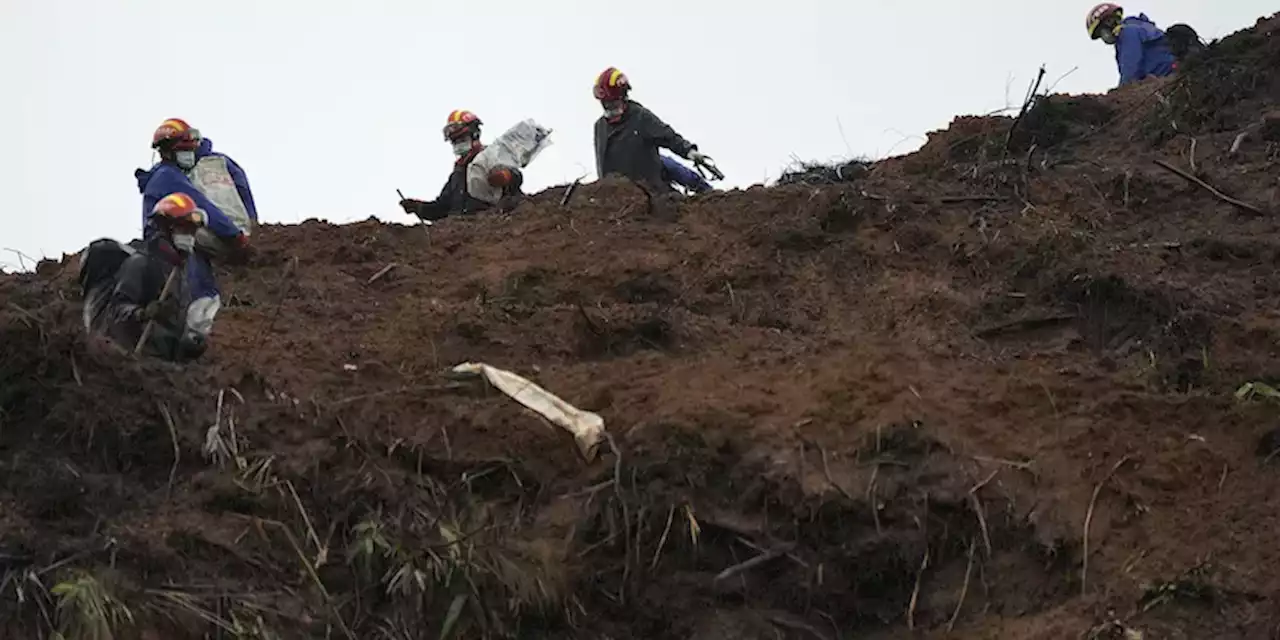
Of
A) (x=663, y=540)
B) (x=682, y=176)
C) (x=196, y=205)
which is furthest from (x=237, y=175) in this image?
(x=663, y=540)

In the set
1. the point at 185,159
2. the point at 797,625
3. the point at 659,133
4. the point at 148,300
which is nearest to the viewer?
the point at 797,625

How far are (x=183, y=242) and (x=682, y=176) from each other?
4.80m

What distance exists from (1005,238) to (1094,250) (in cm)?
60

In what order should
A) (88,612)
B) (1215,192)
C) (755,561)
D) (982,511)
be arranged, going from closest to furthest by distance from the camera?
(88,612) → (755,561) → (982,511) → (1215,192)

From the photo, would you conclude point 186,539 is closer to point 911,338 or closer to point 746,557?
point 746,557

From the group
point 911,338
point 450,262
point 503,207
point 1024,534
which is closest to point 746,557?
point 1024,534

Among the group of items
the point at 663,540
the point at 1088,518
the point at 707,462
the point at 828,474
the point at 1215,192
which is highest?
the point at 1215,192

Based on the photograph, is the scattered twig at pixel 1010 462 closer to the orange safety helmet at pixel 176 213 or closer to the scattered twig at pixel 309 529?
the scattered twig at pixel 309 529

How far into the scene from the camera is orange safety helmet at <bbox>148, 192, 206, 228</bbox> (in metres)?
6.85

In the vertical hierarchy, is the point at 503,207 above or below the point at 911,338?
above

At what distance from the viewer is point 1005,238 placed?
785 centimetres

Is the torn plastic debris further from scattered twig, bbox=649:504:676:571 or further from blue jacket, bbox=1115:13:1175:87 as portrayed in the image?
blue jacket, bbox=1115:13:1175:87

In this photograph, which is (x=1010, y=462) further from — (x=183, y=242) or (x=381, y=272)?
(x=381, y=272)

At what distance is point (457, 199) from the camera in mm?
10688
